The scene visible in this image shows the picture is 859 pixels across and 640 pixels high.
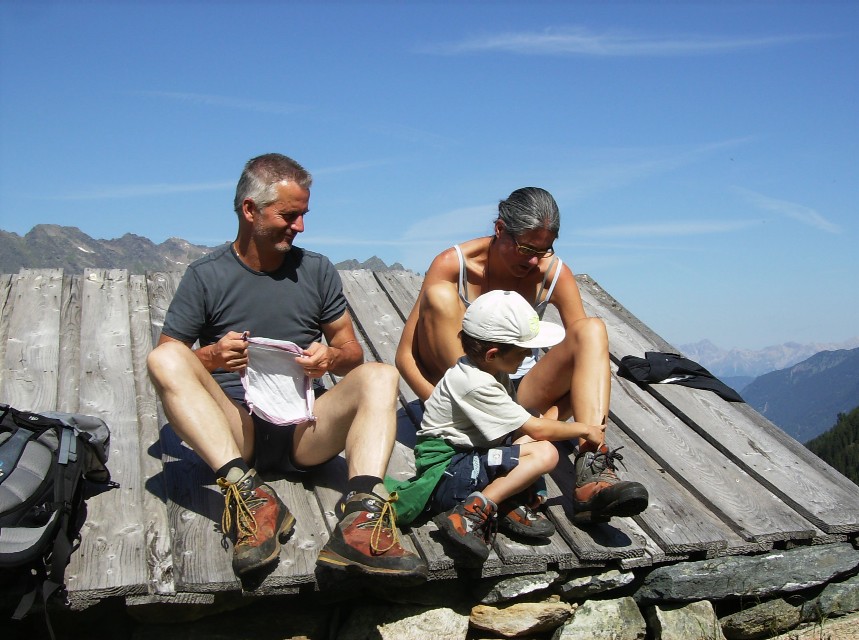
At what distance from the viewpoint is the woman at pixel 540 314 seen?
3.67 m

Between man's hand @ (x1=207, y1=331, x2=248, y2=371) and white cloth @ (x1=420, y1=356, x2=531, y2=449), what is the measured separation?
828 millimetres

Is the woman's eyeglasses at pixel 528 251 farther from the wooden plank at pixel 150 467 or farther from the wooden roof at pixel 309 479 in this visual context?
the wooden plank at pixel 150 467

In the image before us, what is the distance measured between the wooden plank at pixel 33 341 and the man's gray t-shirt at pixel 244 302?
1415mm

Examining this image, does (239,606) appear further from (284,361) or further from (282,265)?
(282,265)

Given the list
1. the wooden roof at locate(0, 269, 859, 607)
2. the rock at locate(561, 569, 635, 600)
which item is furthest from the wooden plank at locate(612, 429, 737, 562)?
the rock at locate(561, 569, 635, 600)

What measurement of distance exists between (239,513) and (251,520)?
0.05 metres

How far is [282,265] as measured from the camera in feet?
12.6

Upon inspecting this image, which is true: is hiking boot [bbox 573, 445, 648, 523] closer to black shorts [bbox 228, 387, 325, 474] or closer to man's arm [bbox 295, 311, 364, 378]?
man's arm [bbox 295, 311, 364, 378]

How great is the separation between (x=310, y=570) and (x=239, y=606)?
0.42 metres

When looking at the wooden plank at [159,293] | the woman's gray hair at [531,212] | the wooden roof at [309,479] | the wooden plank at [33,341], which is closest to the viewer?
the wooden roof at [309,479]

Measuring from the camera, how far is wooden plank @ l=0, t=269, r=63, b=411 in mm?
4621

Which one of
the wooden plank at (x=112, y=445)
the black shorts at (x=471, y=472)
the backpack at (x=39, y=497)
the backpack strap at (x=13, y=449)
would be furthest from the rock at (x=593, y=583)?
the backpack strap at (x=13, y=449)

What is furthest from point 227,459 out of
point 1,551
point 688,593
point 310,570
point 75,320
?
point 75,320

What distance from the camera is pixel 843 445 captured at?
45.2 metres
